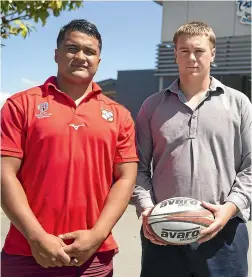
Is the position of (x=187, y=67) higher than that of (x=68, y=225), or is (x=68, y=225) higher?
(x=187, y=67)

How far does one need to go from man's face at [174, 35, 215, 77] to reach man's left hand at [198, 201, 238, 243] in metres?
0.87

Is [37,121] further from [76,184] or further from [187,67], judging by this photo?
[187,67]

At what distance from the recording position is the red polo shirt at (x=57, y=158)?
9.04 feet

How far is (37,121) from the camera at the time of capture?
276 centimetres

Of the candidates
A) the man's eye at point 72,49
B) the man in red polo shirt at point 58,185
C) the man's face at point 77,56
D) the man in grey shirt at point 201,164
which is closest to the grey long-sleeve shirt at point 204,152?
the man in grey shirt at point 201,164

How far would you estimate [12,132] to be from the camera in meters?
2.76

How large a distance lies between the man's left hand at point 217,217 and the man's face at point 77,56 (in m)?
1.10

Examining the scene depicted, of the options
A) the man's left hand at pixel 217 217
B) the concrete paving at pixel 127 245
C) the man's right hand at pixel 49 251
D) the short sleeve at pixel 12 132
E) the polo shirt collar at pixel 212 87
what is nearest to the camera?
the man's right hand at pixel 49 251

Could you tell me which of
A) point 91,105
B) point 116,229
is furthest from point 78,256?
point 116,229

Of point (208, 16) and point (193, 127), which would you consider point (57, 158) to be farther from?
point (208, 16)

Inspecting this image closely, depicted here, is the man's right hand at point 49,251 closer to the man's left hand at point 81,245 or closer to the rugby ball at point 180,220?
the man's left hand at point 81,245

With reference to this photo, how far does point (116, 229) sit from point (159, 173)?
461cm

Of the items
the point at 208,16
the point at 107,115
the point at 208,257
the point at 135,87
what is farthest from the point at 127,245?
the point at 135,87

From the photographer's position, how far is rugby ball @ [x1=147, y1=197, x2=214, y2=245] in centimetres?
291
